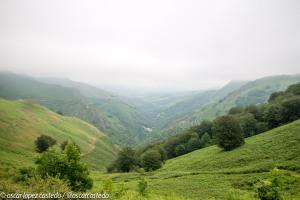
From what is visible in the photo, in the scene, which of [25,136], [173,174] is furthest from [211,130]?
[25,136]

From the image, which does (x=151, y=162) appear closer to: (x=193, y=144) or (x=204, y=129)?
(x=193, y=144)

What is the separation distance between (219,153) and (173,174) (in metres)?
19.7

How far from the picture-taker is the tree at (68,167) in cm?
4534

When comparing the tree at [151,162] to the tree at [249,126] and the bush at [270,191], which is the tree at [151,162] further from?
the bush at [270,191]

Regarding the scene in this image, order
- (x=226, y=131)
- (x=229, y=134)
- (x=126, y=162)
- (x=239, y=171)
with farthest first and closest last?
(x=126, y=162) → (x=226, y=131) → (x=229, y=134) → (x=239, y=171)

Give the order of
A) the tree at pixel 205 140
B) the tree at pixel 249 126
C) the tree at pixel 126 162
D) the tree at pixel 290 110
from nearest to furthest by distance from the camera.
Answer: the tree at pixel 290 110 < the tree at pixel 126 162 < the tree at pixel 249 126 < the tree at pixel 205 140

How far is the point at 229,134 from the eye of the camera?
8531cm

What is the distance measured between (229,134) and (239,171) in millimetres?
24617

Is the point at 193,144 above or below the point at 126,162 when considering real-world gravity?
above

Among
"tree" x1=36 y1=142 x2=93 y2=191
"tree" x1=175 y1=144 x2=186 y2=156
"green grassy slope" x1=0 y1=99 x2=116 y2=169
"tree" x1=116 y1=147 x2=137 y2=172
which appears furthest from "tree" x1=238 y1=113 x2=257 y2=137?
"tree" x1=36 y1=142 x2=93 y2=191

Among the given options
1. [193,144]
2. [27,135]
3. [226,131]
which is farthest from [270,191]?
[27,135]

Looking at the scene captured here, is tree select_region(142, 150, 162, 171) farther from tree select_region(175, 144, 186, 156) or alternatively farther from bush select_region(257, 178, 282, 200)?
bush select_region(257, 178, 282, 200)

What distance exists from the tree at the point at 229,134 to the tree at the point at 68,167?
49870mm

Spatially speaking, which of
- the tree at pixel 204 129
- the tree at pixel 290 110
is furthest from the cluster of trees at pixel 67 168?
the tree at pixel 204 129
